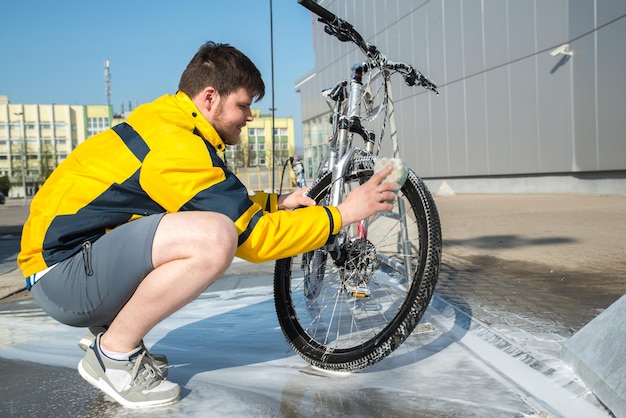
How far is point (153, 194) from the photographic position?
6.38 feet

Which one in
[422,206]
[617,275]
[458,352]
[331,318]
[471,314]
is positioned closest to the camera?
[422,206]

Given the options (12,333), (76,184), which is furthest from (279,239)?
(12,333)

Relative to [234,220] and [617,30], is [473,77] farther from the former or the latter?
[234,220]

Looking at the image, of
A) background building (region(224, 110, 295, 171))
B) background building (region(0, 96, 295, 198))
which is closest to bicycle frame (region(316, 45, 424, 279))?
background building (region(224, 110, 295, 171))

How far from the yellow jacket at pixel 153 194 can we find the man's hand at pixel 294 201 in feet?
1.96

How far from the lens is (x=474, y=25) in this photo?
20.4 m

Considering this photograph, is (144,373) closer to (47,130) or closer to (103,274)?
(103,274)

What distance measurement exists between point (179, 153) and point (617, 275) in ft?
12.3

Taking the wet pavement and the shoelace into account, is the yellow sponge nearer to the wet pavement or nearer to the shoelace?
the wet pavement

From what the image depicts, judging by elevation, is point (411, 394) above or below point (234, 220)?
below

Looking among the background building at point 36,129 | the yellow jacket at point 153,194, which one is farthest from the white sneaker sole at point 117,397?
the background building at point 36,129

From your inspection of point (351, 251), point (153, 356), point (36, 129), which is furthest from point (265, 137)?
point (153, 356)

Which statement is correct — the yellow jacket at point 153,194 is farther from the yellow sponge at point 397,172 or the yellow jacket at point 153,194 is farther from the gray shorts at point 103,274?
the yellow sponge at point 397,172

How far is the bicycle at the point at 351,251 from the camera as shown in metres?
2.44
